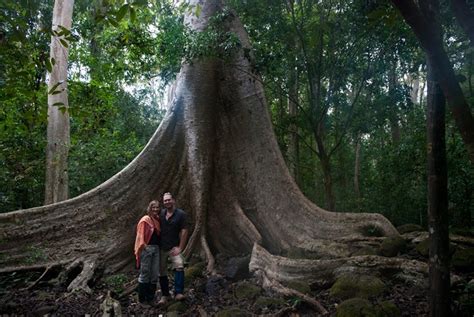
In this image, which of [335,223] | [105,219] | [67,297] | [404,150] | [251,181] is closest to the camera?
[67,297]

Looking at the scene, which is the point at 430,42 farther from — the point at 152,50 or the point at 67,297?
the point at 152,50

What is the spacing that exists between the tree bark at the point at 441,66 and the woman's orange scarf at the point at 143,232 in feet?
11.7

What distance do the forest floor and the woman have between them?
0.20 meters

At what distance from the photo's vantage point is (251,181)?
662 centimetres

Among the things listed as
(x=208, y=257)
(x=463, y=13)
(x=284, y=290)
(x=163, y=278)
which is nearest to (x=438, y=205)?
(x=463, y=13)

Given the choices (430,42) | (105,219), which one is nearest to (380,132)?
(105,219)

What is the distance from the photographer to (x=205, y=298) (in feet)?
15.6

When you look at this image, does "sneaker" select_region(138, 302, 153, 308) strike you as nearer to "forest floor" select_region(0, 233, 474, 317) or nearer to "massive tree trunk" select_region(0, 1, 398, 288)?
"forest floor" select_region(0, 233, 474, 317)

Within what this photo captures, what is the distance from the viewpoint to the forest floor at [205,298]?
12.6 ft

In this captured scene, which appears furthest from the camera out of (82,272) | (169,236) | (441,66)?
(82,272)

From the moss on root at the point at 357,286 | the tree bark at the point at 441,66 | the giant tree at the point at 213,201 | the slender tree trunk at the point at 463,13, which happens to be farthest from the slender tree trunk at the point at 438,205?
the giant tree at the point at 213,201

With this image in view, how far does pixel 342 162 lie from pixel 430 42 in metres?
11.5

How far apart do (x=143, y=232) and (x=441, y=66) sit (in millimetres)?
3637

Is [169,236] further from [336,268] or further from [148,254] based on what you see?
[336,268]
